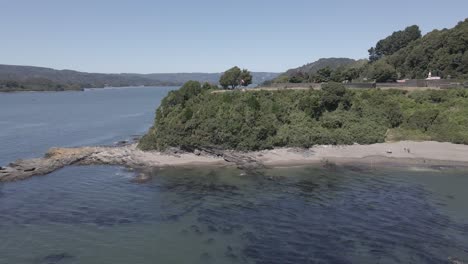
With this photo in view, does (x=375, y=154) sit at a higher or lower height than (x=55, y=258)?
higher

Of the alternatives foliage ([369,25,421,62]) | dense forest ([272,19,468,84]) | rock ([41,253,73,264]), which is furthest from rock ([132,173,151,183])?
foliage ([369,25,421,62])

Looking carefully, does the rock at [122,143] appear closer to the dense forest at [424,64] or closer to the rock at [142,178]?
the rock at [142,178]

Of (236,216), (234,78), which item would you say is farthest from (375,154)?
(234,78)

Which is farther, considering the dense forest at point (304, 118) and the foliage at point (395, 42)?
the foliage at point (395, 42)

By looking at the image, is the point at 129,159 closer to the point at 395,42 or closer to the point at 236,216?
the point at 236,216

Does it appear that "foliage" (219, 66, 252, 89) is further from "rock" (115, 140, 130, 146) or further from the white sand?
the white sand

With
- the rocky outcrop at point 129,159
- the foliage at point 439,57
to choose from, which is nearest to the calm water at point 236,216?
the rocky outcrop at point 129,159

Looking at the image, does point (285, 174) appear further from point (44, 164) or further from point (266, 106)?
point (44, 164)
